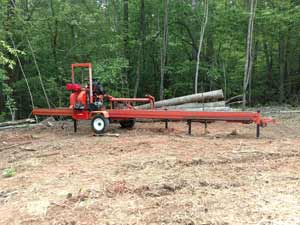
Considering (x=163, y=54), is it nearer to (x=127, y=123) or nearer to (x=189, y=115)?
(x=127, y=123)

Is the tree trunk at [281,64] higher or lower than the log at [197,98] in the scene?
higher

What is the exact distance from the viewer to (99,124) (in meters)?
10.2

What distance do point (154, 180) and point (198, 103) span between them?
857 cm

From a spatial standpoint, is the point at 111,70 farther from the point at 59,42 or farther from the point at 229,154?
the point at 229,154

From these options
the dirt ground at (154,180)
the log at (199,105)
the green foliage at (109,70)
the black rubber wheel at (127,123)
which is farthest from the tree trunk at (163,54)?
the dirt ground at (154,180)

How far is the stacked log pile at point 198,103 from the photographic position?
13.5 metres

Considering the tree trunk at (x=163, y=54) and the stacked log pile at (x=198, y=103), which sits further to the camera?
the tree trunk at (x=163, y=54)

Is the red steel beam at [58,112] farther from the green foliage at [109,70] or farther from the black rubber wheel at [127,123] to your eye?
the green foliage at [109,70]

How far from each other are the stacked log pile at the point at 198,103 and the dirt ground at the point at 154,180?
3.66 m

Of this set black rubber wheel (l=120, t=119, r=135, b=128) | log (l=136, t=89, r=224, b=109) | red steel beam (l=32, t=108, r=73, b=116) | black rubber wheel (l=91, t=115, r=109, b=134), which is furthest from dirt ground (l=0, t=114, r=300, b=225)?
log (l=136, t=89, r=224, b=109)

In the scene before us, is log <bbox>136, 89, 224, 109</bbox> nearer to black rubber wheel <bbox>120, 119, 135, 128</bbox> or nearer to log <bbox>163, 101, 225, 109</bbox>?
log <bbox>163, 101, 225, 109</bbox>

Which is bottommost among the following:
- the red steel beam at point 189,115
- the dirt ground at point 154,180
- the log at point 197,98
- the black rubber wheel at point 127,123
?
the dirt ground at point 154,180

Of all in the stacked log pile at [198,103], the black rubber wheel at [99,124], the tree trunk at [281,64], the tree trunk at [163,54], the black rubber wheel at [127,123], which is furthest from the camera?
the tree trunk at [281,64]

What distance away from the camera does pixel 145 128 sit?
11562 millimetres
